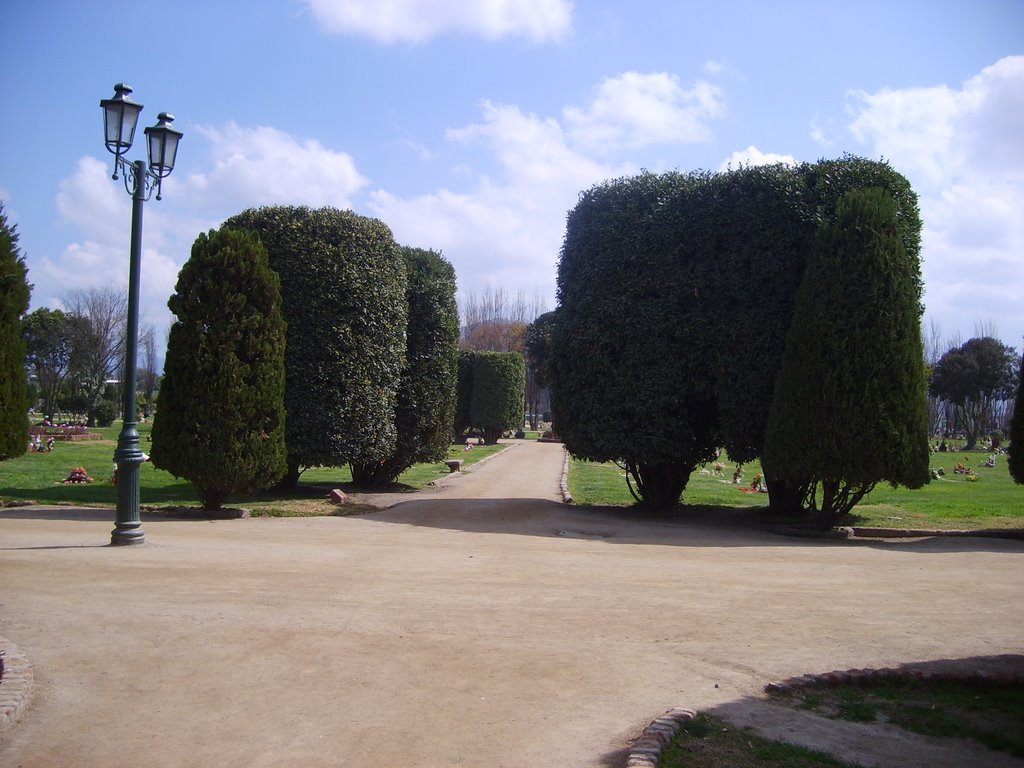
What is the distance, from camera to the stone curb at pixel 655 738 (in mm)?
4090

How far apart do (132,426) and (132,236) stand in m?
2.63

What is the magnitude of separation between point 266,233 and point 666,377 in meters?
8.75

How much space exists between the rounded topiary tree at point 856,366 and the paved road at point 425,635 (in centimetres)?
200

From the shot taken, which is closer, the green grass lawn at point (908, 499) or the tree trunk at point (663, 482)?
the green grass lawn at point (908, 499)

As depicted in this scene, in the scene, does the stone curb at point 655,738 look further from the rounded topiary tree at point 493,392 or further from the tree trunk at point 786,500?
the rounded topiary tree at point 493,392

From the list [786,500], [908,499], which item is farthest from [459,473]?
[908,499]

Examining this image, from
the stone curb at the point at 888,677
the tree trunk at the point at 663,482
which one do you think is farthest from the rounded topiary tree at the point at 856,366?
the stone curb at the point at 888,677

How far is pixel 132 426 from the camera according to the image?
11039mm

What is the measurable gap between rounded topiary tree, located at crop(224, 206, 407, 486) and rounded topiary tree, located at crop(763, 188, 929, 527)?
8.52 metres

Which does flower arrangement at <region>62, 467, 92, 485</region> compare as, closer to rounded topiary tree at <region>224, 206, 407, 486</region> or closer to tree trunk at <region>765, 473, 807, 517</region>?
rounded topiary tree at <region>224, 206, 407, 486</region>

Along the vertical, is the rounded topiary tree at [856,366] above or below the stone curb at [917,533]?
above

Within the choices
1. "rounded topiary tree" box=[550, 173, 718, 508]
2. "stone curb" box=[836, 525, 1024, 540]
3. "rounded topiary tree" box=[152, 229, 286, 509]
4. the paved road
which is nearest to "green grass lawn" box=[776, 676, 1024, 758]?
the paved road

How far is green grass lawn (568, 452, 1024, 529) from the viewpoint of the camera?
1638 cm

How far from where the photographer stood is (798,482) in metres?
15.1
